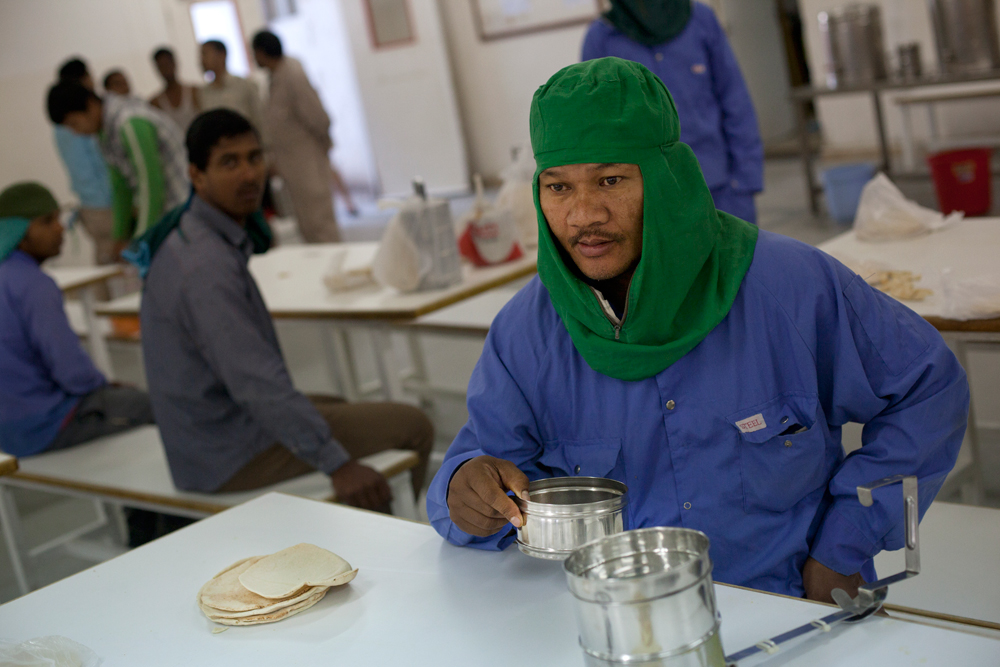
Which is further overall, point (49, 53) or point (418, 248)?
point (49, 53)

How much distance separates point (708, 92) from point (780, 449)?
252cm

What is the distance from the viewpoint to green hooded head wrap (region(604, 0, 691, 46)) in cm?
352

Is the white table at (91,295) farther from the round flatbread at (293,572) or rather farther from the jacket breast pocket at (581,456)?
the jacket breast pocket at (581,456)

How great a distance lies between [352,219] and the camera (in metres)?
10.7

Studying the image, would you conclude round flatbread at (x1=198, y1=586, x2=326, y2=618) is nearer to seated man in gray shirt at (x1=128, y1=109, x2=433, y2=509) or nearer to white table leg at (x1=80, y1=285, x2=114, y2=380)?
seated man in gray shirt at (x1=128, y1=109, x2=433, y2=509)

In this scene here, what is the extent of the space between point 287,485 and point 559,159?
5.20ft

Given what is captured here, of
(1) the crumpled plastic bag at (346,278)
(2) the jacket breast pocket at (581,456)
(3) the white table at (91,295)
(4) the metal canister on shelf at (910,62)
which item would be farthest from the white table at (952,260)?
(3) the white table at (91,295)

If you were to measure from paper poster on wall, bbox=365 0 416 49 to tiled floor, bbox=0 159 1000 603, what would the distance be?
1898 mm

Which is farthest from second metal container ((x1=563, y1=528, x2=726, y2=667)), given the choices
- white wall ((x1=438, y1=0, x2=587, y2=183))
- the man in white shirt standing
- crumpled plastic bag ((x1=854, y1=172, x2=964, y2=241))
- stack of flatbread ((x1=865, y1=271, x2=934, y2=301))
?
white wall ((x1=438, y1=0, x2=587, y2=183))

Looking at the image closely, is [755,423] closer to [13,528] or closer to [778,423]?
[778,423]

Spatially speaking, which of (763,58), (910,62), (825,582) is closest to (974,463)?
(825,582)

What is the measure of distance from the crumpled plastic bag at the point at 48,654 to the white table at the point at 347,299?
1865 millimetres

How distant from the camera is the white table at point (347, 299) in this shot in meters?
3.17

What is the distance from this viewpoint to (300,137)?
7156 millimetres
